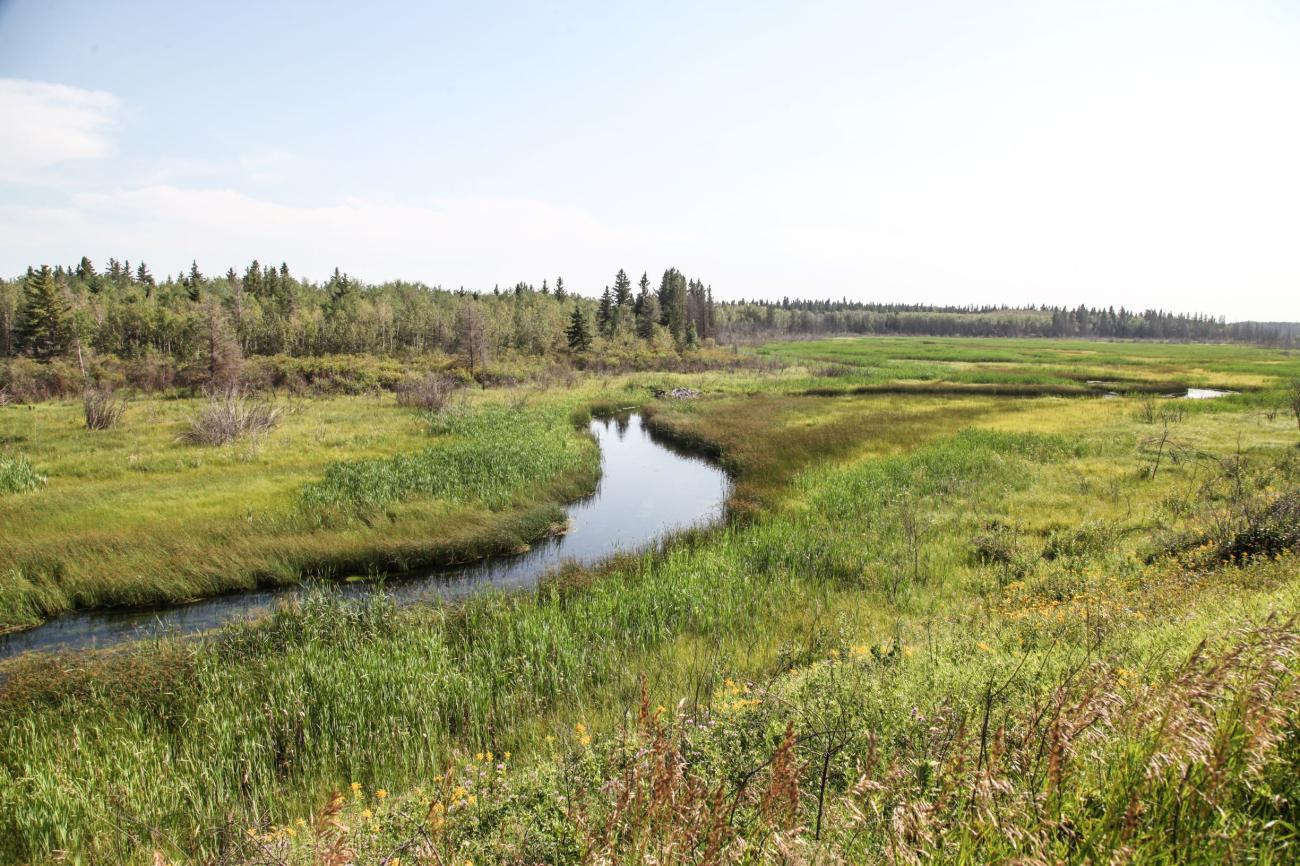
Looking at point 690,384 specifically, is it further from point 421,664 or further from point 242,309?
point 242,309

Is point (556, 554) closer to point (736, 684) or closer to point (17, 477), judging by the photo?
point (736, 684)


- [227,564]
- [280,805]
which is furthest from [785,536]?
[227,564]

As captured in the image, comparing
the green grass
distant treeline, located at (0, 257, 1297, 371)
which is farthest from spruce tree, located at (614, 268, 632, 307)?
the green grass

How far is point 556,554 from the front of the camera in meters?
16.7

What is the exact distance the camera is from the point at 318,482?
19.6m

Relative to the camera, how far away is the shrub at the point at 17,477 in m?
17.9

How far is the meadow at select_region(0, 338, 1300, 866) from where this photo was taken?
302 centimetres

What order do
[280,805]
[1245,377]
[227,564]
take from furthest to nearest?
[1245,377] < [227,564] < [280,805]

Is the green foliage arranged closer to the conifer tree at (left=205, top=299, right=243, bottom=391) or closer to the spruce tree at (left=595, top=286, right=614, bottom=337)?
the conifer tree at (left=205, top=299, right=243, bottom=391)

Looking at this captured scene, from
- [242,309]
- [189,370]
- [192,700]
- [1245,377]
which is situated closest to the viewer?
[192,700]

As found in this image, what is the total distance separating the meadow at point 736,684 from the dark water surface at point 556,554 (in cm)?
130

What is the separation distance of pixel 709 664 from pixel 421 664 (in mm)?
4221

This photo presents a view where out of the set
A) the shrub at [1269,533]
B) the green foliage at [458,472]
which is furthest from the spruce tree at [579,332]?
the shrub at [1269,533]

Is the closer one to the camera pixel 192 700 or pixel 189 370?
pixel 192 700
